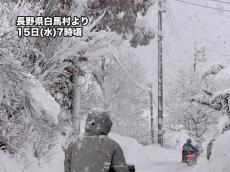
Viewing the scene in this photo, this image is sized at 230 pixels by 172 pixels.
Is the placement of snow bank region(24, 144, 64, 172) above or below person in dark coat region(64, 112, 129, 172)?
below

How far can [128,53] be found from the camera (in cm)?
5297

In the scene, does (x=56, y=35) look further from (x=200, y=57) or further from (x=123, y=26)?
(x=200, y=57)

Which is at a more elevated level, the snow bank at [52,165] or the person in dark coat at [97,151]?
the person in dark coat at [97,151]

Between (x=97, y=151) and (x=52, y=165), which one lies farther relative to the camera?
(x=52, y=165)

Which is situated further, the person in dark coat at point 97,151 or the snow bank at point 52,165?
the snow bank at point 52,165

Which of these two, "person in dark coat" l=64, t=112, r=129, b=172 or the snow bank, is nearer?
"person in dark coat" l=64, t=112, r=129, b=172

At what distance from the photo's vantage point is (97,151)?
16.2 ft

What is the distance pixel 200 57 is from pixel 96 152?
1712 inches

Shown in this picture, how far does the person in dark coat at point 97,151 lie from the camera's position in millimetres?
4891

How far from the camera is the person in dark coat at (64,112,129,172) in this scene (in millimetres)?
4891

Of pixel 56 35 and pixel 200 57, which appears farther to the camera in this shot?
pixel 200 57

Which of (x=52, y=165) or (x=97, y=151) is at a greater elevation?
(x=97, y=151)

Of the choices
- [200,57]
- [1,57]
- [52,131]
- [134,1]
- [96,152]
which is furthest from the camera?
[200,57]

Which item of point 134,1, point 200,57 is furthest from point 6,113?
point 200,57
